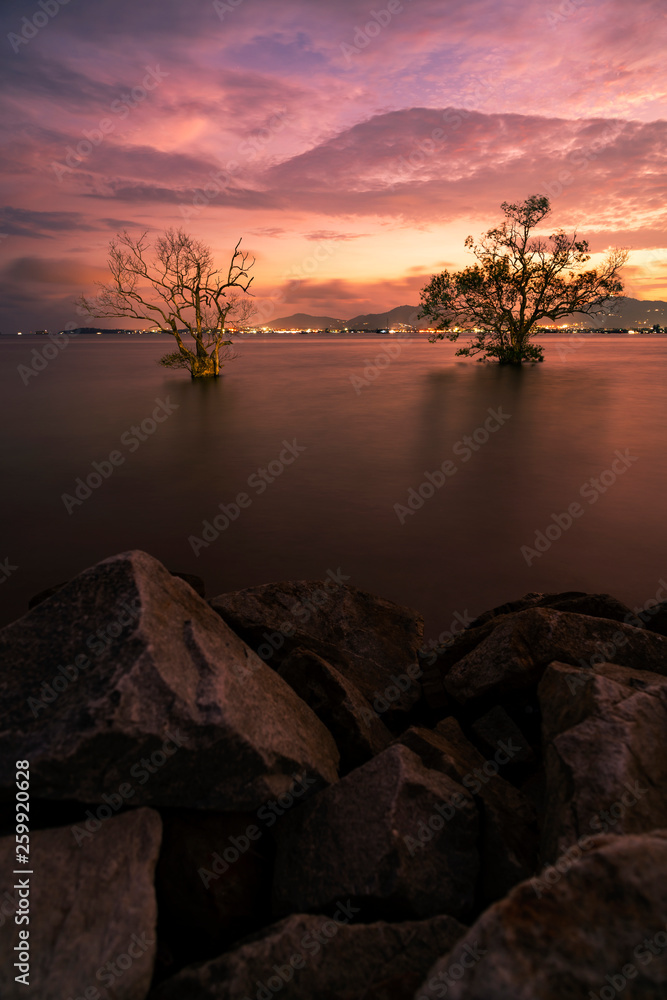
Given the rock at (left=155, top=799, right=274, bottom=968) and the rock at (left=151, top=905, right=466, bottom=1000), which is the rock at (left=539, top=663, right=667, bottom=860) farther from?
the rock at (left=155, top=799, right=274, bottom=968)

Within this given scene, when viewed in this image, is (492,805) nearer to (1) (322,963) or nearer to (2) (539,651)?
(1) (322,963)

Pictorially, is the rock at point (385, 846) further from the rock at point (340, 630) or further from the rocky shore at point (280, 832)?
the rock at point (340, 630)

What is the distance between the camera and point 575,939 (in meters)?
1.99

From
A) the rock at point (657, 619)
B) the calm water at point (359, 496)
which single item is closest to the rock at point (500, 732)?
the rock at point (657, 619)

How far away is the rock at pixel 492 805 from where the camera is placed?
3.17m

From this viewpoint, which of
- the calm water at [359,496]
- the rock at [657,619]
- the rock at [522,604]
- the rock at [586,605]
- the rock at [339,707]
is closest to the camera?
the rock at [339,707]

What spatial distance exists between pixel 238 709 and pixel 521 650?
2.55 metres

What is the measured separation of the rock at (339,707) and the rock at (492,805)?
0.32 m

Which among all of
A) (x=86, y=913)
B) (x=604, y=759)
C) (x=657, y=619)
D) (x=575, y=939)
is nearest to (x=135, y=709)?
(x=86, y=913)

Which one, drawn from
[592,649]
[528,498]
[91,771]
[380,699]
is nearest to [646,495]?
[528,498]

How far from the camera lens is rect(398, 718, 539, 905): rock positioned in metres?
3.17

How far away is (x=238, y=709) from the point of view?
3279 mm

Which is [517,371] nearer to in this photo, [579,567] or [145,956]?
[579,567]

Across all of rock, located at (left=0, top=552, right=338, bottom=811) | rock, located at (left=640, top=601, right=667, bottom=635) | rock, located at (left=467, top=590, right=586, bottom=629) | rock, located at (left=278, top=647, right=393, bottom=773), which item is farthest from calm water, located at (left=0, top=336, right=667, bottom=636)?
rock, located at (left=0, top=552, right=338, bottom=811)
